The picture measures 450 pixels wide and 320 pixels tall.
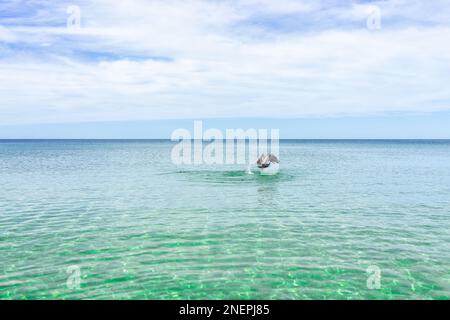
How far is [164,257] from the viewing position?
56.7 ft

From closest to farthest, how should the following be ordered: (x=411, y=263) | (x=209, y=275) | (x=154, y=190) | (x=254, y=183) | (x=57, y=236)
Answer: (x=209, y=275) < (x=411, y=263) < (x=57, y=236) < (x=154, y=190) < (x=254, y=183)

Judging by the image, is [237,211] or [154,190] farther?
[154,190]

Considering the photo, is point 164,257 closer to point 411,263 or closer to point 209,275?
point 209,275

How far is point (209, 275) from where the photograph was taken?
50.4 feet

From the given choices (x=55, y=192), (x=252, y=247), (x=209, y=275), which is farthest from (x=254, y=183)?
(x=209, y=275)

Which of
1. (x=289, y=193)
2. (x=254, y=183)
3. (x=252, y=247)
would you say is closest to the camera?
(x=252, y=247)

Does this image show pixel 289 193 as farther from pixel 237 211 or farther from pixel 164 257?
pixel 164 257

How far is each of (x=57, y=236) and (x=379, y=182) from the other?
3484cm
